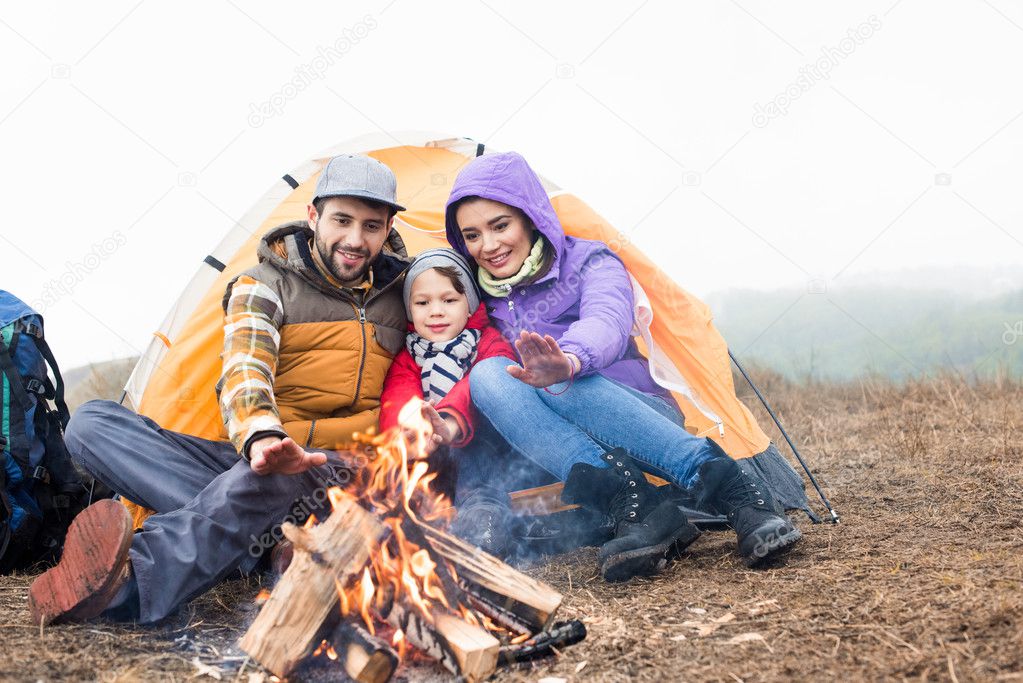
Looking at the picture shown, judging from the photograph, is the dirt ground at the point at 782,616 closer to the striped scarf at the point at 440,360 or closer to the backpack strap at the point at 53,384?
the backpack strap at the point at 53,384

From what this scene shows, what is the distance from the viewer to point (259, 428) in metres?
2.90

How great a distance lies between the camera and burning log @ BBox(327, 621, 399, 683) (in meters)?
2.24

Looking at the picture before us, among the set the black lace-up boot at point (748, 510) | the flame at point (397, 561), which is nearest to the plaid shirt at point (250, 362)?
the flame at point (397, 561)

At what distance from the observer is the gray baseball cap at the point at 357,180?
3.38 metres

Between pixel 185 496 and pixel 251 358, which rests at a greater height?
pixel 251 358

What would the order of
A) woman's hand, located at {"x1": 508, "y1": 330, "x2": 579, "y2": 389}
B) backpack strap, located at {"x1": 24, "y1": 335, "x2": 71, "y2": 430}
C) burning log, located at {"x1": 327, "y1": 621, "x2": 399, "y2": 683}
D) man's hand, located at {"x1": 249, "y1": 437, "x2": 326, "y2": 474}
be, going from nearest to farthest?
burning log, located at {"x1": 327, "y1": 621, "x2": 399, "y2": 683}
man's hand, located at {"x1": 249, "y1": 437, "x2": 326, "y2": 474}
woman's hand, located at {"x1": 508, "y1": 330, "x2": 579, "y2": 389}
backpack strap, located at {"x1": 24, "y1": 335, "x2": 71, "y2": 430}

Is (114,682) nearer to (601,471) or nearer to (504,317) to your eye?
(601,471)

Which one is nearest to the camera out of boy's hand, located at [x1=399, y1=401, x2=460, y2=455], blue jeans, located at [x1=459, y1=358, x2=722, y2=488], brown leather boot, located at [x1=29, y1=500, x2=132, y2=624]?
brown leather boot, located at [x1=29, y1=500, x2=132, y2=624]

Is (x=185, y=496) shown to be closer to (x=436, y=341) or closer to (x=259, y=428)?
(x=259, y=428)

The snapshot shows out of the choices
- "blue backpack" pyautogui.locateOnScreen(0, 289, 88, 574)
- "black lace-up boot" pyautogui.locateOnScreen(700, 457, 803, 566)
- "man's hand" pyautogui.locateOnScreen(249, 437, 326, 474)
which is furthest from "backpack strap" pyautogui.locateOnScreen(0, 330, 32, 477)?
"black lace-up boot" pyautogui.locateOnScreen(700, 457, 803, 566)

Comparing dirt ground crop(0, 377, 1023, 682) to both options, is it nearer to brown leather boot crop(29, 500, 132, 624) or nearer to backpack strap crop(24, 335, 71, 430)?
brown leather boot crop(29, 500, 132, 624)

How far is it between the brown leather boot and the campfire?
0.51 m

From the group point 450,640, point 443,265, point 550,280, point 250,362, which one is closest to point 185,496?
point 250,362

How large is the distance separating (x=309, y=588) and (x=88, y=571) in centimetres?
74
